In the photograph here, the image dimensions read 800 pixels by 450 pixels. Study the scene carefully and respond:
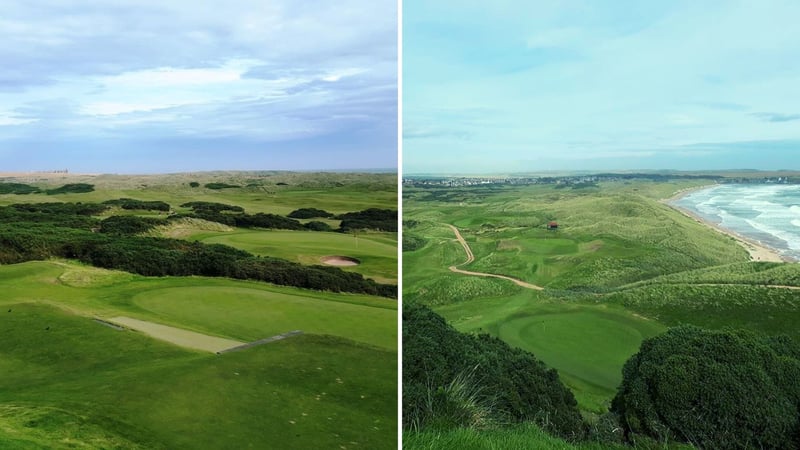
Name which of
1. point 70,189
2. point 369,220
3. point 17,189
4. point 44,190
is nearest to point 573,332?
point 369,220

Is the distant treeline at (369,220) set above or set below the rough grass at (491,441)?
above

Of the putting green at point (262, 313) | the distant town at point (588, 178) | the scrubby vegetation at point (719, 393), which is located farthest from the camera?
the putting green at point (262, 313)

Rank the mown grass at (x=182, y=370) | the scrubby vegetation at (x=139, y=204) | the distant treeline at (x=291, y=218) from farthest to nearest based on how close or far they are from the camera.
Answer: the distant treeline at (x=291, y=218), the scrubby vegetation at (x=139, y=204), the mown grass at (x=182, y=370)

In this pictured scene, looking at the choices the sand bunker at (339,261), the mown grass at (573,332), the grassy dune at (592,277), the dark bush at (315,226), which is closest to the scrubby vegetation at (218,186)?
the dark bush at (315,226)

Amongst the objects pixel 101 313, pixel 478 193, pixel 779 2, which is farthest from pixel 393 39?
pixel 101 313

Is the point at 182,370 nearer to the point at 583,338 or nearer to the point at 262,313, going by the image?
the point at 262,313

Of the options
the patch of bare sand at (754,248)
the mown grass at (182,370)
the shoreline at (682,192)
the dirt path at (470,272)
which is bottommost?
the mown grass at (182,370)

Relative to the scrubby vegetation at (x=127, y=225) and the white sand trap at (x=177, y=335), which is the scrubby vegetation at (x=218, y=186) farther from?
the white sand trap at (x=177, y=335)
